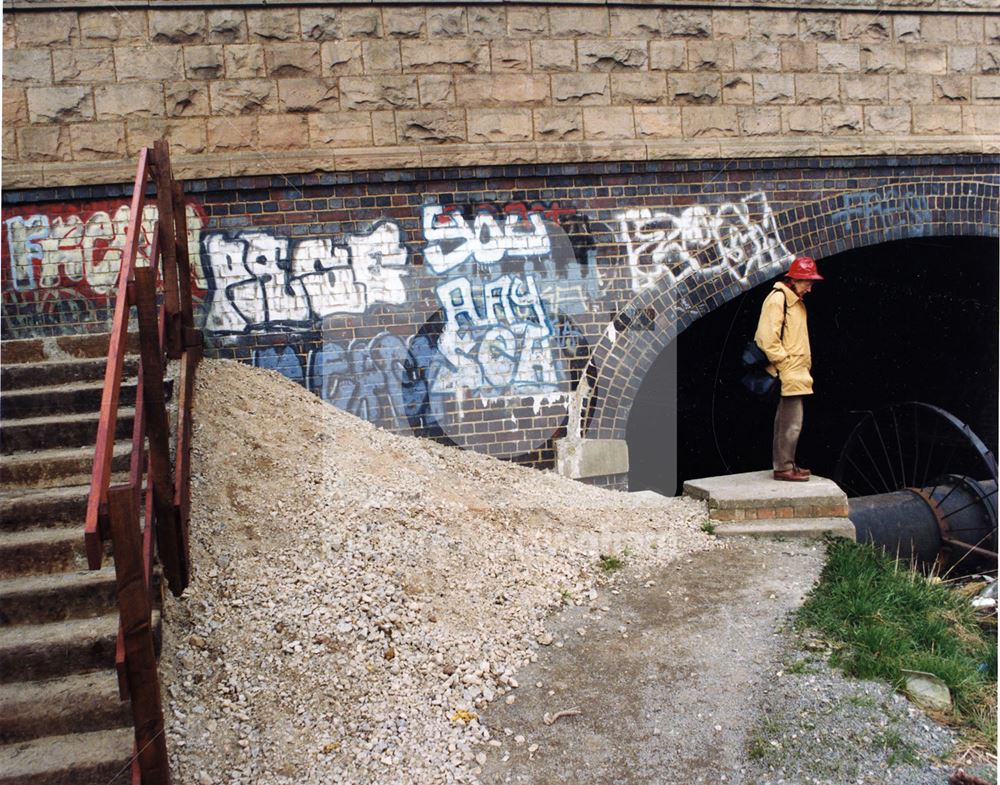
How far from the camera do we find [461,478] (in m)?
6.88

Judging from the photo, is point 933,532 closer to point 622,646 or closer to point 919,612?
point 919,612

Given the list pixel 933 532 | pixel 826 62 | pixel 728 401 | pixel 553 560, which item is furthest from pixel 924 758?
pixel 728 401

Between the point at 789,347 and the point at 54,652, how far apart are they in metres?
5.54

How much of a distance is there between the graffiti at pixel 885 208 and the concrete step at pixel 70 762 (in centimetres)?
746

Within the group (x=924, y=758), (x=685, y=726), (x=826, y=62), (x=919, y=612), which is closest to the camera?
(x=924, y=758)

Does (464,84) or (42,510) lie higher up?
(464,84)

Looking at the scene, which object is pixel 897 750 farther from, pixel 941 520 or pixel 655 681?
pixel 941 520

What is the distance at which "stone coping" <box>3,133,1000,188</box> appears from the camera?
719cm

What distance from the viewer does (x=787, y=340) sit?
23.1ft

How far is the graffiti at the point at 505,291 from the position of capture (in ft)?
25.0

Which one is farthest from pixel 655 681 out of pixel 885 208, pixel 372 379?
pixel 885 208

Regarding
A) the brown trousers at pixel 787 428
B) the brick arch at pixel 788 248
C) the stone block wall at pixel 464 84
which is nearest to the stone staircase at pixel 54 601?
the stone block wall at pixel 464 84

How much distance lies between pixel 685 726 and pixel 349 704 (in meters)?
1.54

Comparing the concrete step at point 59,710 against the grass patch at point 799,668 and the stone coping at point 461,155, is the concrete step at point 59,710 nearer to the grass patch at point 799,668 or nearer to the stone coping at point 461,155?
the grass patch at point 799,668
